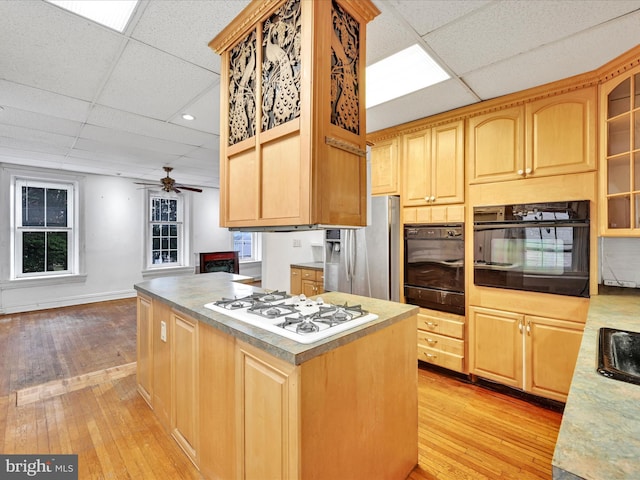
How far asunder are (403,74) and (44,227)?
21.0 feet

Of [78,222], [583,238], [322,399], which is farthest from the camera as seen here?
[78,222]

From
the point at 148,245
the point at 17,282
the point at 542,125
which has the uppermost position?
the point at 542,125

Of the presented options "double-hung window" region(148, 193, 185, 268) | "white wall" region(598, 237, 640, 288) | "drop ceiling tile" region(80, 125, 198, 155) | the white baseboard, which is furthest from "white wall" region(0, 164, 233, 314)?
"white wall" region(598, 237, 640, 288)

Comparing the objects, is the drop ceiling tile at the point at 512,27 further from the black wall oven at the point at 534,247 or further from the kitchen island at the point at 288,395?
the kitchen island at the point at 288,395

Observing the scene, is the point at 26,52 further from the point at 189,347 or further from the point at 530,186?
the point at 530,186

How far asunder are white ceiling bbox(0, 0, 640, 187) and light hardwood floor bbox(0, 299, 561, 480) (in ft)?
8.14

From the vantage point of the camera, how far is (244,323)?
1.49 m

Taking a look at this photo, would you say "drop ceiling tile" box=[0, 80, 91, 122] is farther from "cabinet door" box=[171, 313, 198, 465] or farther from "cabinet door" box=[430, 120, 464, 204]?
"cabinet door" box=[430, 120, 464, 204]

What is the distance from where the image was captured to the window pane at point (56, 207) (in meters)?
5.50

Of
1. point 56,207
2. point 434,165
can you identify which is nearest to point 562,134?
point 434,165

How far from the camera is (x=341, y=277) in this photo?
346cm

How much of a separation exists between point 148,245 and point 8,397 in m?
4.39

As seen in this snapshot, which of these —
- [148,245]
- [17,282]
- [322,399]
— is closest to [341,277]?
[322,399]

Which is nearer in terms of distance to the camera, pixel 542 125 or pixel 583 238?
pixel 583 238
